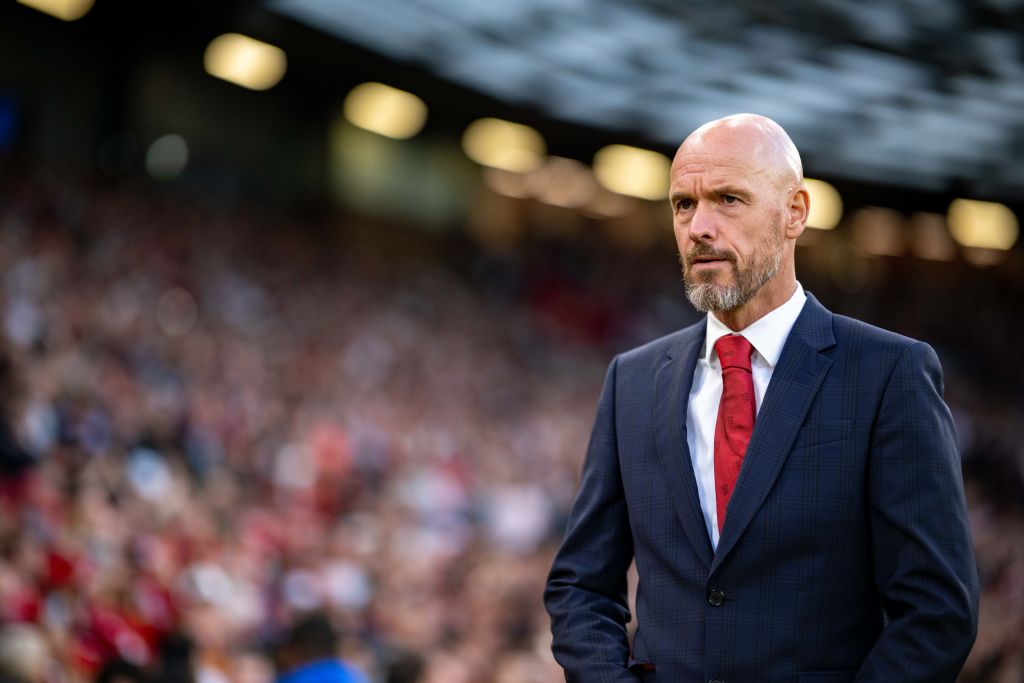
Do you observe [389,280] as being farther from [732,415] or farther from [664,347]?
[732,415]

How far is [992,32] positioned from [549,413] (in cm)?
849

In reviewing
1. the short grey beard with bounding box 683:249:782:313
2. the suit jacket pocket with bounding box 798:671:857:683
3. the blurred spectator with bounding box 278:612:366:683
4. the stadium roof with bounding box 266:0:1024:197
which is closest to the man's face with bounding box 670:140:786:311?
the short grey beard with bounding box 683:249:782:313

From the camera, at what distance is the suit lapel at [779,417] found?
2.03m

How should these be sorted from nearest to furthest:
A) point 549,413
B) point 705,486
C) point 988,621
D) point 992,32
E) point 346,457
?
point 705,486 < point 988,621 < point 346,457 < point 992,32 < point 549,413

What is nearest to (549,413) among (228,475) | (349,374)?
(349,374)

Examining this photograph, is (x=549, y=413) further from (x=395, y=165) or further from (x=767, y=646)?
(x=767, y=646)

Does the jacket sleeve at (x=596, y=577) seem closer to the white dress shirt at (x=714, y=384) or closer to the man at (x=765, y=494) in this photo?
the man at (x=765, y=494)

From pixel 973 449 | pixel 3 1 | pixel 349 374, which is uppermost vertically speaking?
pixel 3 1

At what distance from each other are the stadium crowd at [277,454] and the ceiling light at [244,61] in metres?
2.45

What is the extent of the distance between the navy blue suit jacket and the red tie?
0.15ft

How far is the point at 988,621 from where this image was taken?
10.6m

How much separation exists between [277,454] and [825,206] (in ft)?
65.2

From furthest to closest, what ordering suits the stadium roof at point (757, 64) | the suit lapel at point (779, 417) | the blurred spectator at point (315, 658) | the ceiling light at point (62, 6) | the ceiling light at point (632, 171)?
the ceiling light at point (632, 171) → the ceiling light at point (62, 6) → the stadium roof at point (757, 64) → the blurred spectator at point (315, 658) → the suit lapel at point (779, 417)

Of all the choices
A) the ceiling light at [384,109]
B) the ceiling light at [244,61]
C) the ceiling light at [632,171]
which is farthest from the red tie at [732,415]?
the ceiling light at [632,171]
